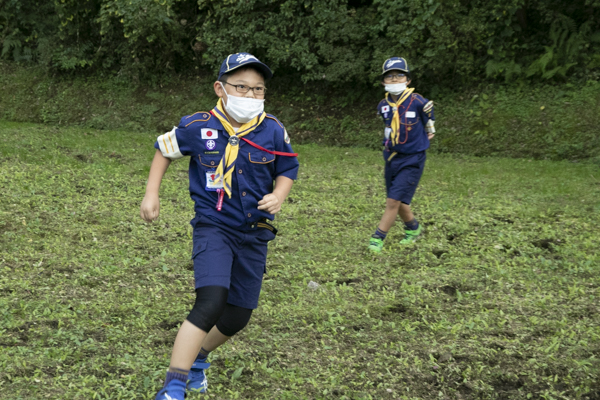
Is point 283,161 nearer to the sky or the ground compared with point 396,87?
nearer to the ground

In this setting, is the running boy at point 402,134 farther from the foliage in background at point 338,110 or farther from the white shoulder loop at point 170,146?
the foliage in background at point 338,110

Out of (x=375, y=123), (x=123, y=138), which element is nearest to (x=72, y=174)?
(x=123, y=138)

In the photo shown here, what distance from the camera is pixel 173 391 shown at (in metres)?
2.95

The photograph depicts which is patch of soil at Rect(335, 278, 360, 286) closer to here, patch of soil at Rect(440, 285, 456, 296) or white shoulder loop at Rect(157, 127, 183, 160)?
patch of soil at Rect(440, 285, 456, 296)

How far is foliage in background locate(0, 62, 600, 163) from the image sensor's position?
12.8 metres

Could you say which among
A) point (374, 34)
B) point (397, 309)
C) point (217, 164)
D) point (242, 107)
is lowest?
point (397, 309)

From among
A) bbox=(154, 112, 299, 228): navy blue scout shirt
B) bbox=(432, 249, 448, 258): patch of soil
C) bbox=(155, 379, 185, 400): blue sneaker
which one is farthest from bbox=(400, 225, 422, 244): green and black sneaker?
bbox=(155, 379, 185, 400): blue sneaker

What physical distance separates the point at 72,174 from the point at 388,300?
245 inches

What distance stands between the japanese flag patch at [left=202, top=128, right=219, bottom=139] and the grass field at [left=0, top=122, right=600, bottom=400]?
1.53 metres

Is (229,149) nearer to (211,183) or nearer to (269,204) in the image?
(211,183)

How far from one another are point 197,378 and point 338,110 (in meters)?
12.5

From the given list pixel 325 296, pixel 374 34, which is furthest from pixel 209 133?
pixel 374 34

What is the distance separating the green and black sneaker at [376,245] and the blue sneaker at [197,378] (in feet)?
11.1

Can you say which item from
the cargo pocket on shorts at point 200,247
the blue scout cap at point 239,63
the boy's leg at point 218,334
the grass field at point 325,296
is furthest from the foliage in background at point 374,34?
the cargo pocket on shorts at point 200,247
